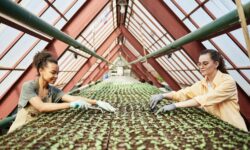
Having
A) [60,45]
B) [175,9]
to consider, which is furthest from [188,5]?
[60,45]

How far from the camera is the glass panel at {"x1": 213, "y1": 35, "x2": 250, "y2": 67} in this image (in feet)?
21.6

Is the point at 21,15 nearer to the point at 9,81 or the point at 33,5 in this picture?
the point at 33,5

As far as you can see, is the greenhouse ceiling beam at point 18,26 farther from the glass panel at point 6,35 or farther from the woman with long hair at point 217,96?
the woman with long hair at point 217,96

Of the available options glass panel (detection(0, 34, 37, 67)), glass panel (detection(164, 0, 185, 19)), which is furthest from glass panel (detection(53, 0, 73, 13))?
glass panel (detection(164, 0, 185, 19))

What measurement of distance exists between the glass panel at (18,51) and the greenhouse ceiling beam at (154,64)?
24.7ft

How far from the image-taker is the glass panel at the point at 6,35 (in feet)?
Result: 19.1

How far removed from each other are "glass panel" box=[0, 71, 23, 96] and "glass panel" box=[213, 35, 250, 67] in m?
5.88

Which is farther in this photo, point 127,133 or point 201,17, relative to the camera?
point 201,17

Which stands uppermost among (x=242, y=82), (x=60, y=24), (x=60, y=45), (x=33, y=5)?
(x=60, y=24)

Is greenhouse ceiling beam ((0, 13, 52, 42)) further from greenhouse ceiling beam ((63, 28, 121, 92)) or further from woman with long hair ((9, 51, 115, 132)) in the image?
greenhouse ceiling beam ((63, 28, 121, 92))

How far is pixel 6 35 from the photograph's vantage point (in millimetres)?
6059

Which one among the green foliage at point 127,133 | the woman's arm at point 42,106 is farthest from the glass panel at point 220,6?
the woman's arm at point 42,106

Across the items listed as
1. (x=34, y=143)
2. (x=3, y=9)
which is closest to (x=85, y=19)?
(x=34, y=143)

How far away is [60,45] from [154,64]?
22.0ft
